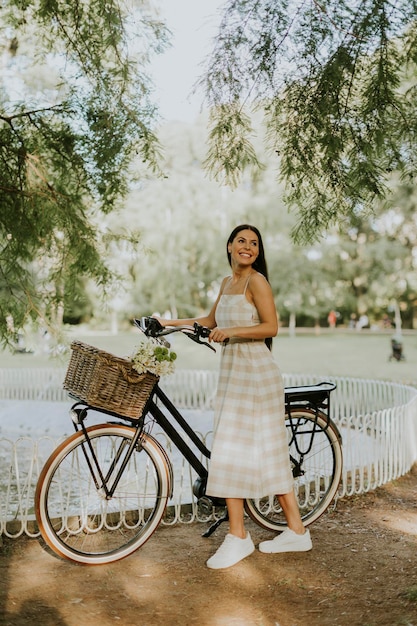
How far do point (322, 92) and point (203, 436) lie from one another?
8.05ft

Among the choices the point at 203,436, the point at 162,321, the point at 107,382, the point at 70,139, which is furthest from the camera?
the point at 70,139

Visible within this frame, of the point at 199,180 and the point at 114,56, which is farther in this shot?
the point at 199,180

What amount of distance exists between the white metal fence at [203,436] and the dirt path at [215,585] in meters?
0.57

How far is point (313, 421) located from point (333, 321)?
125 ft

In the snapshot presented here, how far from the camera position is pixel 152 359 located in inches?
145

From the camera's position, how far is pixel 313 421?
4.50 metres

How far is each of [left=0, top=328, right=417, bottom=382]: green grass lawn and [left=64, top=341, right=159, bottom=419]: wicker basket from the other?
13.4 m

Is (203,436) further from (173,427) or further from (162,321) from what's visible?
(162,321)

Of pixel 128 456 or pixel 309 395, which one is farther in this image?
pixel 309 395

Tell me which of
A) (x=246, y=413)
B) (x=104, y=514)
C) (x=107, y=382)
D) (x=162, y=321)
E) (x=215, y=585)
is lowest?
(x=215, y=585)

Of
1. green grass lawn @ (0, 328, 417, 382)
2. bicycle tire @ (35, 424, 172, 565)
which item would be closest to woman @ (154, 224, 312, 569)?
bicycle tire @ (35, 424, 172, 565)

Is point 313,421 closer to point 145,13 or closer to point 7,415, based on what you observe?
point 145,13

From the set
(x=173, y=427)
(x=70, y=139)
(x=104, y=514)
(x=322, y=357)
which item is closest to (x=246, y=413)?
(x=173, y=427)

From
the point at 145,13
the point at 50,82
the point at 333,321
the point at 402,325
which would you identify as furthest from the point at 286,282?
the point at 145,13
